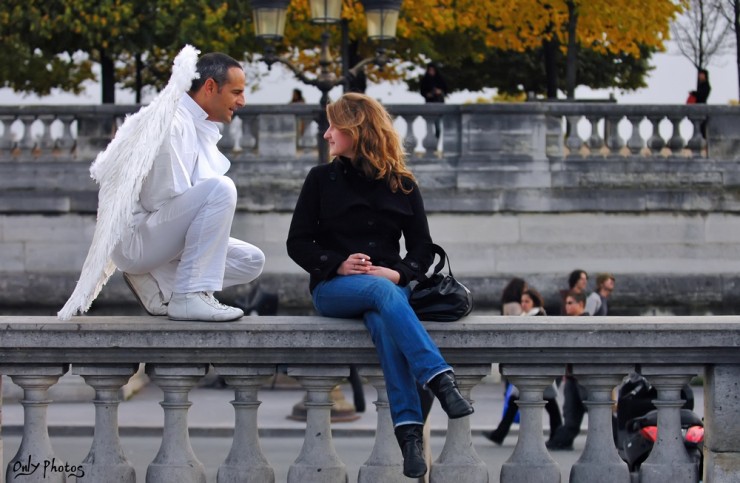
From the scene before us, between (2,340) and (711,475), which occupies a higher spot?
(2,340)

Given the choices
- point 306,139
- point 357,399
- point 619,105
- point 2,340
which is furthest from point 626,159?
point 2,340

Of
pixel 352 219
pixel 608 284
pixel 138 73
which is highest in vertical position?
pixel 352 219

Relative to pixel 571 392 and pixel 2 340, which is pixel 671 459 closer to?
pixel 2 340

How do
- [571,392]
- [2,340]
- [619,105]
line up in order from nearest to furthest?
[2,340]
[571,392]
[619,105]

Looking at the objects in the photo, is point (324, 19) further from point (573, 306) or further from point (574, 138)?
point (574, 138)

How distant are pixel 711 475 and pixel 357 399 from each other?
10456 mm

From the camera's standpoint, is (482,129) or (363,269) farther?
(482,129)

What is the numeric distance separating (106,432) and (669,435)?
2.21 m

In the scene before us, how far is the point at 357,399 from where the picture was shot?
630 inches

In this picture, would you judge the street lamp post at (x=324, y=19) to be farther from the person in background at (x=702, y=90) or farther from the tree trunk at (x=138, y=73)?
the tree trunk at (x=138, y=73)

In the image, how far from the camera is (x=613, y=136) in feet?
64.2

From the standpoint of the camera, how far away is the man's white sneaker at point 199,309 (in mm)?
5828

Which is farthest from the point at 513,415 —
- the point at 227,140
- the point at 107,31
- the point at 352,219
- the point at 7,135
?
the point at 107,31

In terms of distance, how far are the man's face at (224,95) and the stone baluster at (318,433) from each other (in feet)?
4.03
